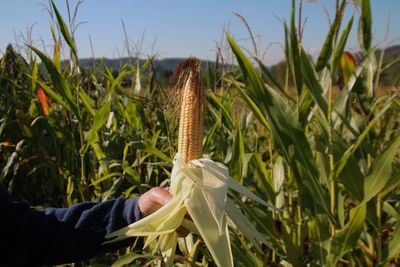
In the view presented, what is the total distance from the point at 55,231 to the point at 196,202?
0.62 meters

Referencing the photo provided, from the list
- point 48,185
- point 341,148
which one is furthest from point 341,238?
point 48,185

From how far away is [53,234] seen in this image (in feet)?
4.27

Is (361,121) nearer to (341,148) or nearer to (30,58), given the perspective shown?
(341,148)

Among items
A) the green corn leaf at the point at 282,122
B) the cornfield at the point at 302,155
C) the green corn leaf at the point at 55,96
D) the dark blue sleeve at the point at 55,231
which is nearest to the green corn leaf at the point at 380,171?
the cornfield at the point at 302,155

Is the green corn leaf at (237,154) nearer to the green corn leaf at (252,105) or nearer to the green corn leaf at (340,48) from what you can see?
the green corn leaf at (252,105)

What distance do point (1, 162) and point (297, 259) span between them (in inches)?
86.6

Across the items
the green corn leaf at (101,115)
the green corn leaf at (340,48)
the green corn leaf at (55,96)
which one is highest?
the green corn leaf at (340,48)

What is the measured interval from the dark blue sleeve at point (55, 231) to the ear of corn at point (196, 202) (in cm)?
31

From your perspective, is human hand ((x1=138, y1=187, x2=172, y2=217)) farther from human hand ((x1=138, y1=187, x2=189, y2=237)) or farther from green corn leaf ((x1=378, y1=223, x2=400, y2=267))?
green corn leaf ((x1=378, y1=223, x2=400, y2=267))

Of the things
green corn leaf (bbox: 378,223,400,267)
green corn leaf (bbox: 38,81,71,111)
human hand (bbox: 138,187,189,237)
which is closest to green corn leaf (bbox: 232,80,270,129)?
human hand (bbox: 138,187,189,237)

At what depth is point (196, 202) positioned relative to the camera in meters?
0.91

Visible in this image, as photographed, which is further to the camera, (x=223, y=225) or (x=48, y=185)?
(x=48, y=185)

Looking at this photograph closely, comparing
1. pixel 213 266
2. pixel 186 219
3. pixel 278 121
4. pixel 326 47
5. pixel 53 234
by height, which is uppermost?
pixel 326 47

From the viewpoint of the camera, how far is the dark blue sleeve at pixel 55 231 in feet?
4.17
